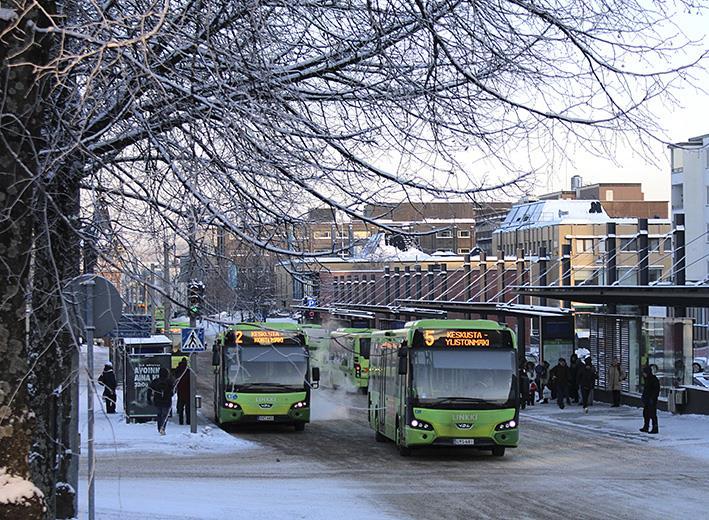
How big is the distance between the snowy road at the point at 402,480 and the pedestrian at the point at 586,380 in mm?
5215

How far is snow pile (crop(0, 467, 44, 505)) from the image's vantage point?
699cm

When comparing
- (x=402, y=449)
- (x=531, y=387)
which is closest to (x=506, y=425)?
(x=402, y=449)

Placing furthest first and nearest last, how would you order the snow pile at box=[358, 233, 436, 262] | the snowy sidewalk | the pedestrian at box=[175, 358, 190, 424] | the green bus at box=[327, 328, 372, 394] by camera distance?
the green bus at box=[327, 328, 372, 394] < the pedestrian at box=[175, 358, 190, 424] < the snowy sidewalk < the snow pile at box=[358, 233, 436, 262]

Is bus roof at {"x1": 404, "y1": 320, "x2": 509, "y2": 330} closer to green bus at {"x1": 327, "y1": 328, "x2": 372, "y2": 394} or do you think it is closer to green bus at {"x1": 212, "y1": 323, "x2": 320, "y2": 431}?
green bus at {"x1": 212, "y1": 323, "x2": 320, "y2": 431}

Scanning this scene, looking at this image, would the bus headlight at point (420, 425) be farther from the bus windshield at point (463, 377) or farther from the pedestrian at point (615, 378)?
the pedestrian at point (615, 378)

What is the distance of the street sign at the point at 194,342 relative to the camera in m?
26.4

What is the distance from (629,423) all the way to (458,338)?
30.6ft

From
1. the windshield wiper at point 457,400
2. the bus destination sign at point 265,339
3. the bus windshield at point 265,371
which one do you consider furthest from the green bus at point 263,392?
the windshield wiper at point 457,400

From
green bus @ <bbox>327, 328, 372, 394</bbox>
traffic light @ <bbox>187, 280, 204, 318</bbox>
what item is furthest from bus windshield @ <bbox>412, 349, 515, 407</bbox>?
green bus @ <bbox>327, 328, 372, 394</bbox>

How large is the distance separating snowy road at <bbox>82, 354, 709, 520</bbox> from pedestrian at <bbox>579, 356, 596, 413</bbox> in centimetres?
521

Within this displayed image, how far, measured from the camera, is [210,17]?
8234mm

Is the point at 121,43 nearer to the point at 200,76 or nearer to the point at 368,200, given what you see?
the point at 200,76

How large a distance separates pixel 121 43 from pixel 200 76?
2284 millimetres

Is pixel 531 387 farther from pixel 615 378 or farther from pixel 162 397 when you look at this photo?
pixel 162 397
